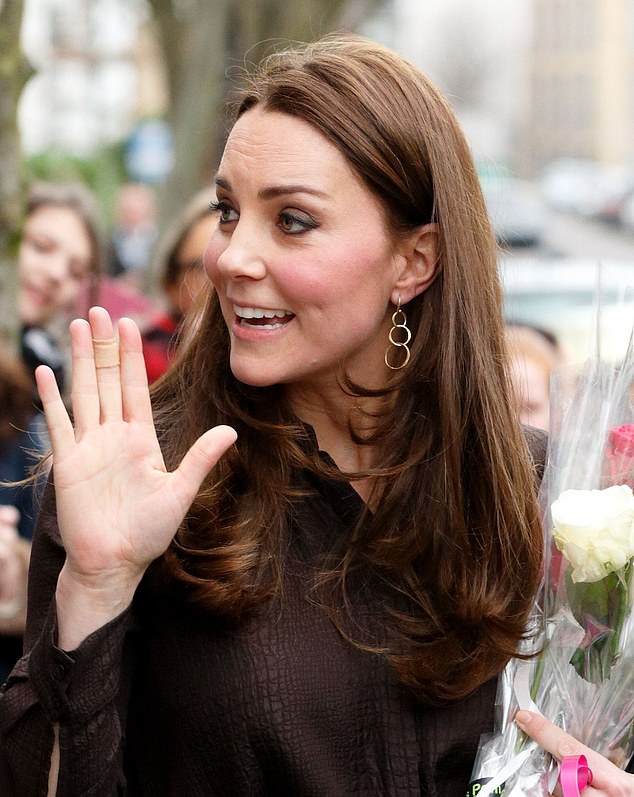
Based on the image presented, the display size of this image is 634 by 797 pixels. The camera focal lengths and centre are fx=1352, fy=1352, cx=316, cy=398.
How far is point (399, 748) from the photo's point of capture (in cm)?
237

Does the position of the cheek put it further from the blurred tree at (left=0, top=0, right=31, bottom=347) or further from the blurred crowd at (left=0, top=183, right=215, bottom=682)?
the blurred tree at (left=0, top=0, right=31, bottom=347)

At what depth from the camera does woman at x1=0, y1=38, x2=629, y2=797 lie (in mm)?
2158

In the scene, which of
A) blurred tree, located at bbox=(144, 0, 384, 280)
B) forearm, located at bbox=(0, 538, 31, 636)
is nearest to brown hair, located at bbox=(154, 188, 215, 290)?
forearm, located at bbox=(0, 538, 31, 636)

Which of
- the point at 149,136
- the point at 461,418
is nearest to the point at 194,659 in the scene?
the point at 461,418

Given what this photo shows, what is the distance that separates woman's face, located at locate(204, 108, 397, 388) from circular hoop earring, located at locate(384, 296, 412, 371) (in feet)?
0.56

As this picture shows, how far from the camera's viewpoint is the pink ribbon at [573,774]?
224 centimetres

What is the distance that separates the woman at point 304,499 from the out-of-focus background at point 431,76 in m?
0.35

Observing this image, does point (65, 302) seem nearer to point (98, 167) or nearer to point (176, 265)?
point (176, 265)

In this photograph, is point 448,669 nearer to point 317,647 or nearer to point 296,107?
point 317,647

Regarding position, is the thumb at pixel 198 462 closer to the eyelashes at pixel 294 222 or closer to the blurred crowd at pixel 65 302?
the eyelashes at pixel 294 222

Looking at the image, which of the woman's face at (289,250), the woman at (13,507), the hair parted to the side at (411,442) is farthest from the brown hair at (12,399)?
the woman's face at (289,250)

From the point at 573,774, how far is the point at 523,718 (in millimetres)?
131

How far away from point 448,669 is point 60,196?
4117mm

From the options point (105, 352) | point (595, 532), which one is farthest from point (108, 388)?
point (595, 532)
